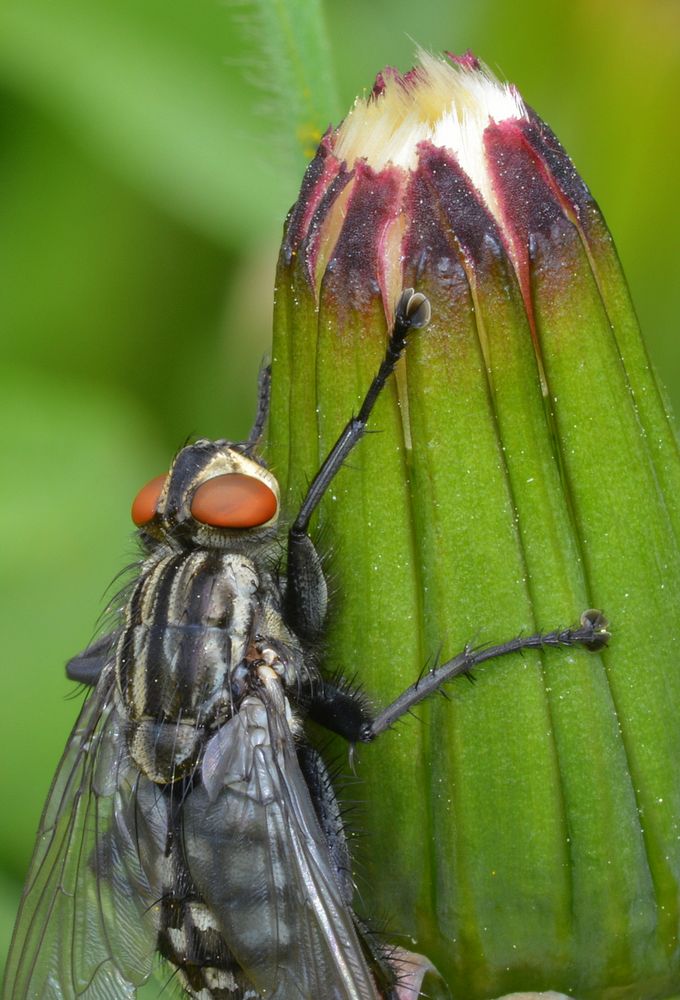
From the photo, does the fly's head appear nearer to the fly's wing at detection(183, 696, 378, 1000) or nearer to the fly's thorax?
the fly's thorax

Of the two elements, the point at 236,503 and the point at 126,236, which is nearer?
the point at 236,503

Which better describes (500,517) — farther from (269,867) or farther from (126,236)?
(126,236)

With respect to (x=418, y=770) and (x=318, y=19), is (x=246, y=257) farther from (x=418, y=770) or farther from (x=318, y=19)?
(x=418, y=770)

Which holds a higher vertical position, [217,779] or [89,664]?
[89,664]

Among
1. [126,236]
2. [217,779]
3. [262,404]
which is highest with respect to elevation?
[126,236]

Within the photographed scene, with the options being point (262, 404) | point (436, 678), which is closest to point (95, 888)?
point (436, 678)

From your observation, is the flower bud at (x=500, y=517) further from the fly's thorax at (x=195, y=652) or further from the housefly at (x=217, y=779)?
the fly's thorax at (x=195, y=652)

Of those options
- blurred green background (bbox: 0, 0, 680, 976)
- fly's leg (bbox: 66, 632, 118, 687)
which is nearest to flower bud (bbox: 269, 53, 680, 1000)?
fly's leg (bbox: 66, 632, 118, 687)

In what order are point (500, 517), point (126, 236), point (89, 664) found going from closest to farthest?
point (500, 517), point (89, 664), point (126, 236)
